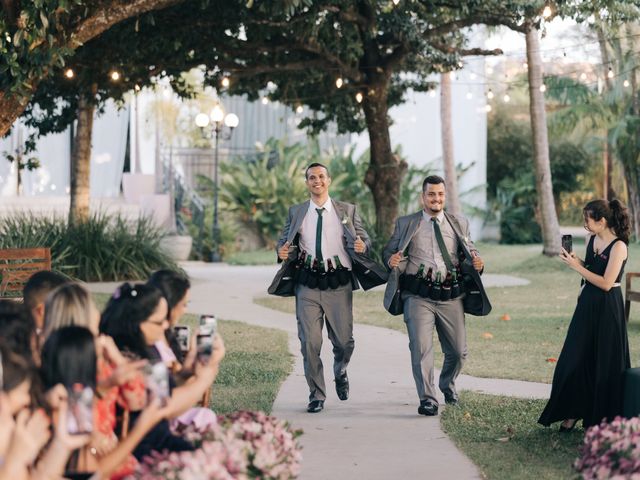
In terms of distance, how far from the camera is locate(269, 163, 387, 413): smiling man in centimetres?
984

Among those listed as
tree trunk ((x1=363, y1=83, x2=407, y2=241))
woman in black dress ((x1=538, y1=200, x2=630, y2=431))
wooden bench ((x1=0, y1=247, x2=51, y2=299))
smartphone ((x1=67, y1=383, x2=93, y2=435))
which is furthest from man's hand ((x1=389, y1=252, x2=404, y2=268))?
tree trunk ((x1=363, y1=83, x2=407, y2=241))

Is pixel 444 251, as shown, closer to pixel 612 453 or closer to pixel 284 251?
pixel 284 251

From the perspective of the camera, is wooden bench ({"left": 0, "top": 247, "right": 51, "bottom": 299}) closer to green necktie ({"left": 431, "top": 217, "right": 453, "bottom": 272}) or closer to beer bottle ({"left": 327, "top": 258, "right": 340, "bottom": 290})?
beer bottle ({"left": 327, "top": 258, "right": 340, "bottom": 290})

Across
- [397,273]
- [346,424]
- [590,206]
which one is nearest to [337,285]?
[397,273]

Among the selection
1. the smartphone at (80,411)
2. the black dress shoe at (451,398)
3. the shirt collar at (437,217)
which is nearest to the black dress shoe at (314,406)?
the black dress shoe at (451,398)

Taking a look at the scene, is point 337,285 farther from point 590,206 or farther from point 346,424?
point 590,206

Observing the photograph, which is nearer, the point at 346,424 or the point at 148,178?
the point at 346,424

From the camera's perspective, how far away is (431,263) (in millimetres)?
9711

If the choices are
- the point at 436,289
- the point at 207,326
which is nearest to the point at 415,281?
the point at 436,289

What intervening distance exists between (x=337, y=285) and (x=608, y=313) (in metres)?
2.33

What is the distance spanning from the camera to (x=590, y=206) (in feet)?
27.9

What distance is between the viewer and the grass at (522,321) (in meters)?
12.5

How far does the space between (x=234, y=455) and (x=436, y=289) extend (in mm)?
4858

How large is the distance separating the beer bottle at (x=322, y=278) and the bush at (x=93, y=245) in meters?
12.3
